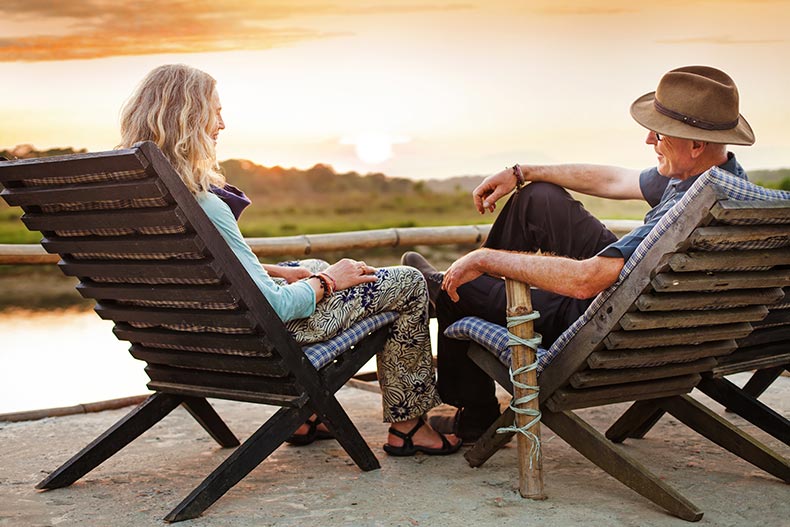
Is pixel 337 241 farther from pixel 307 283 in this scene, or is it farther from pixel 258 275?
pixel 258 275

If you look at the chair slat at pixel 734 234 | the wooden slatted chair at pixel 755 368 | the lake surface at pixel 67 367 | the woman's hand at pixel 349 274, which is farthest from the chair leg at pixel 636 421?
the lake surface at pixel 67 367

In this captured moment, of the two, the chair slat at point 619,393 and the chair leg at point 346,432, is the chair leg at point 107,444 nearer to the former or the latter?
the chair leg at point 346,432

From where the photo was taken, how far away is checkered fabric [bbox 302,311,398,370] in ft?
10.6

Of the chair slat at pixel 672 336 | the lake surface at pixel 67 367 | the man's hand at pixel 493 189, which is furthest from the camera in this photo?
the lake surface at pixel 67 367

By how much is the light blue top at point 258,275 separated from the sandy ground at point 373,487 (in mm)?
619

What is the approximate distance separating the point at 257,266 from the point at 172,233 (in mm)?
318

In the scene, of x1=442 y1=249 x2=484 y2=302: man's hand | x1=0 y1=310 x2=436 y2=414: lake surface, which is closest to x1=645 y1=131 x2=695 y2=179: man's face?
x1=442 y1=249 x2=484 y2=302: man's hand

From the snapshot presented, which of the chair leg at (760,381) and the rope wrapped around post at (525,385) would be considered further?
the chair leg at (760,381)

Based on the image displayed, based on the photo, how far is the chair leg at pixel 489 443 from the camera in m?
3.29

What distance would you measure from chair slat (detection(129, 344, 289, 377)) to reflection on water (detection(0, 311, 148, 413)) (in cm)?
349

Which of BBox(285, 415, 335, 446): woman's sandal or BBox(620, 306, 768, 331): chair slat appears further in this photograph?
BBox(285, 415, 335, 446): woman's sandal

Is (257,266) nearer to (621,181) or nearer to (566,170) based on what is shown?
(566,170)

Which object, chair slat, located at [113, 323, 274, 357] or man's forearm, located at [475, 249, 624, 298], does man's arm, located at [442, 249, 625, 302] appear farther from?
chair slat, located at [113, 323, 274, 357]

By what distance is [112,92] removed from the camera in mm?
14352
